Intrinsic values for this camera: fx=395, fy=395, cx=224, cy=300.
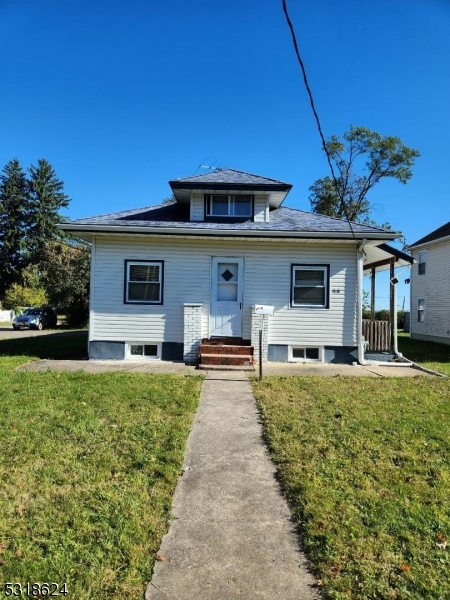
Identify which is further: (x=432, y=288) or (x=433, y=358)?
(x=432, y=288)

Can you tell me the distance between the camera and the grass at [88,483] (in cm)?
236

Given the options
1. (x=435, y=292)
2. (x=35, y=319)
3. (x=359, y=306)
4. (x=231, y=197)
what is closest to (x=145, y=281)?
(x=231, y=197)

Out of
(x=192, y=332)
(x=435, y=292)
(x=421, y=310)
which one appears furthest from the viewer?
(x=421, y=310)

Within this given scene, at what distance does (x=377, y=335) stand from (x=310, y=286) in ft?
8.16

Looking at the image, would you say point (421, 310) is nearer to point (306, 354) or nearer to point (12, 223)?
point (306, 354)

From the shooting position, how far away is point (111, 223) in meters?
10.1

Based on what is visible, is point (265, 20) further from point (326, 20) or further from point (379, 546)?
point (379, 546)

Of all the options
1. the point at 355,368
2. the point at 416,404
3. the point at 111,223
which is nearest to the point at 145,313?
the point at 111,223

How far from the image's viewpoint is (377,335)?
10.9 metres

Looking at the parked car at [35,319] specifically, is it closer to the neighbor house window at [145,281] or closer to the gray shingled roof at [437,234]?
the neighbor house window at [145,281]

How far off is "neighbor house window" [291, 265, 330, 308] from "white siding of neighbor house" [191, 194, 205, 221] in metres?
2.98

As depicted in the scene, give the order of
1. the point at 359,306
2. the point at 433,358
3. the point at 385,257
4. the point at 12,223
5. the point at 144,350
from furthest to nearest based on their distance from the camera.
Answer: the point at 12,223
the point at 433,358
the point at 385,257
the point at 144,350
the point at 359,306

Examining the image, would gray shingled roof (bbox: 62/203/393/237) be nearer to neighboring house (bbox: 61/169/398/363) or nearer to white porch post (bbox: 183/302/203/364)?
neighboring house (bbox: 61/169/398/363)

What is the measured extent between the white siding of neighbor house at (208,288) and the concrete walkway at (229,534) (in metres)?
5.76
